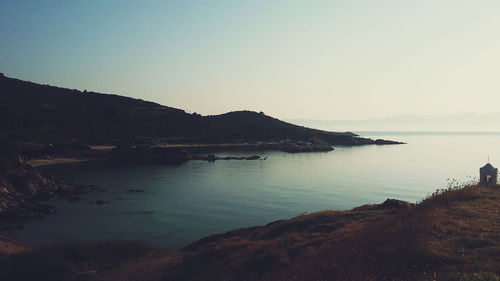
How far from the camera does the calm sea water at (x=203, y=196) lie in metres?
48.0

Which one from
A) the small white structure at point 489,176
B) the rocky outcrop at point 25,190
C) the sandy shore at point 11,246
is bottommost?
the sandy shore at point 11,246

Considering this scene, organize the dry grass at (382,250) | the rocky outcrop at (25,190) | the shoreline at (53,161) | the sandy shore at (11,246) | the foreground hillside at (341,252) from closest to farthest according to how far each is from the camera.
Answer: the dry grass at (382,250) < the foreground hillside at (341,252) < the sandy shore at (11,246) < the rocky outcrop at (25,190) < the shoreline at (53,161)

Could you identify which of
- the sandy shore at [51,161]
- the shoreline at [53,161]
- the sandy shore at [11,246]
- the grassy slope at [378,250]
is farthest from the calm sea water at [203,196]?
the grassy slope at [378,250]

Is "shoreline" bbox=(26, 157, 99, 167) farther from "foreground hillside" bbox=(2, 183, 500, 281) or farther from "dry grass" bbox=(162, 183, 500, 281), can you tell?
"dry grass" bbox=(162, 183, 500, 281)

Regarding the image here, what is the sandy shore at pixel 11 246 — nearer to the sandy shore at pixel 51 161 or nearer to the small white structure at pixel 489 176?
the small white structure at pixel 489 176

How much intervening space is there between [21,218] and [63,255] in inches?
1038

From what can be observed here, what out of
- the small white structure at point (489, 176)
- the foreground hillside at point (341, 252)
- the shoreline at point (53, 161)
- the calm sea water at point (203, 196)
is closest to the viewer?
the foreground hillside at point (341, 252)

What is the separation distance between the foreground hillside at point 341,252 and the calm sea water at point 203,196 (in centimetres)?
1161

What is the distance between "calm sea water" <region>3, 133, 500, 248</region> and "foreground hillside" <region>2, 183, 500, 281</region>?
1161 cm

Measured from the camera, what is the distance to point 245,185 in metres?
86.3

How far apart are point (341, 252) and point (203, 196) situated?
55442mm

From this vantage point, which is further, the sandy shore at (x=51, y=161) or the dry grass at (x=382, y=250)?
the sandy shore at (x=51, y=161)

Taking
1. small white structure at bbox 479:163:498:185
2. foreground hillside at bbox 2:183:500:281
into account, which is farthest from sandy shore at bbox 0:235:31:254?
small white structure at bbox 479:163:498:185

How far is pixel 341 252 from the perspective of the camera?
63.6 feet
